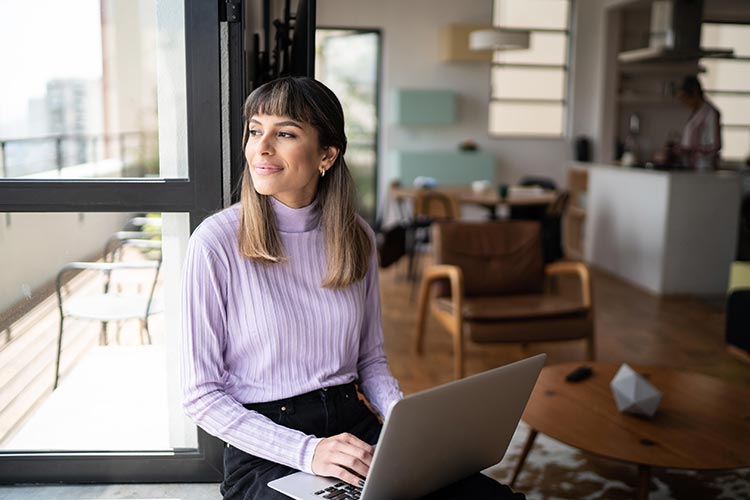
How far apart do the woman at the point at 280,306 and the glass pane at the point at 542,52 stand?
861cm

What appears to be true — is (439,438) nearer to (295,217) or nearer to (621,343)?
(295,217)

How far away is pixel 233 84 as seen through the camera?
1962 millimetres

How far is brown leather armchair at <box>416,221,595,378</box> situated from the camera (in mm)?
4098

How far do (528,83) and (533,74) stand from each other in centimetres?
13

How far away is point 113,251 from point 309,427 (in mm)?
A: 744

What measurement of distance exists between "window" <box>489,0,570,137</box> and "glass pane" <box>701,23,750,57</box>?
2.06 metres

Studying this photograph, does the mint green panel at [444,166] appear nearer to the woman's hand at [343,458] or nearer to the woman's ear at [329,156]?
the woman's ear at [329,156]

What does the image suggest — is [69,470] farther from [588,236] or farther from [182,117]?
[588,236]

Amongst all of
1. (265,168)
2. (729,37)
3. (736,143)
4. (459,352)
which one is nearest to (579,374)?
(459,352)

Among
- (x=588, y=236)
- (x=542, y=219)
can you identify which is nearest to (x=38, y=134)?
(x=542, y=219)

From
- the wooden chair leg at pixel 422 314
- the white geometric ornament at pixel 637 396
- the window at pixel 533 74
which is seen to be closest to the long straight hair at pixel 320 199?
the white geometric ornament at pixel 637 396

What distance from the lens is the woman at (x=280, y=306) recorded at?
1.65m

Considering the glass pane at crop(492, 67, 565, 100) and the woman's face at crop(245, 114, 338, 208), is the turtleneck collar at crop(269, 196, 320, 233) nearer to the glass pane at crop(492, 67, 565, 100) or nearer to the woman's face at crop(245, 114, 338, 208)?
the woman's face at crop(245, 114, 338, 208)

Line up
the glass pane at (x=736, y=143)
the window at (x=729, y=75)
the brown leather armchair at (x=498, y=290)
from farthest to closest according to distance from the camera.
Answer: the glass pane at (x=736, y=143), the window at (x=729, y=75), the brown leather armchair at (x=498, y=290)
